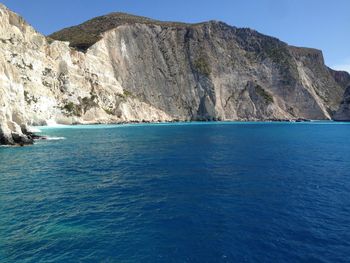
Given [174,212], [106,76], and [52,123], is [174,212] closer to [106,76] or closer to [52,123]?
[52,123]

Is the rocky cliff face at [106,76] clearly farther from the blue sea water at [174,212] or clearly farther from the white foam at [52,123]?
the blue sea water at [174,212]

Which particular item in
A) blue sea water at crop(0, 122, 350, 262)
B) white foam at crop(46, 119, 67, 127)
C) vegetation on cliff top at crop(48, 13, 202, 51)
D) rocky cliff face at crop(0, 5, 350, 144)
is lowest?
blue sea water at crop(0, 122, 350, 262)

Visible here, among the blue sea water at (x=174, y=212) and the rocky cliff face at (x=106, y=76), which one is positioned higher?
the rocky cliff face at (x=106, y=76)

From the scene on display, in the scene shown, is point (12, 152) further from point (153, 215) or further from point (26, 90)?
point (26, 90)

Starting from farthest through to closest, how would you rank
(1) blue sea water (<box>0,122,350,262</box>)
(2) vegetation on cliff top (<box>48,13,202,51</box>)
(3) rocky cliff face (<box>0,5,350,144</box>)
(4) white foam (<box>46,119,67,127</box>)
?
(2) vegetation on cliff top (<box>48,13,202,51</box>) < (4) white foam (<box>46,119,67,127</box>) < (3) rocky cliff face (<box>0,5,350,144</box>) < (1) blue sea water (<box>0,122,350,262</box>)

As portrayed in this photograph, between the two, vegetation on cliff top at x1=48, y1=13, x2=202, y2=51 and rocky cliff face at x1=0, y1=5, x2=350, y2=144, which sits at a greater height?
vegetation on cliff top at x1=48, y1=13, x2=202, y2=51

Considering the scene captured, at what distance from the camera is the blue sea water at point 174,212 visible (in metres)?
15.9

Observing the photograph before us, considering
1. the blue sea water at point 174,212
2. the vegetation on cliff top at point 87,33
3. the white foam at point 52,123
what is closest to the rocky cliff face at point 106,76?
the vegetation on cliff top at point 87,33

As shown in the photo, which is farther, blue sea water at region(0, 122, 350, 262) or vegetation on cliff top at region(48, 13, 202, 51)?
vegetation on cliff top at region(48, 13, 202, 51)

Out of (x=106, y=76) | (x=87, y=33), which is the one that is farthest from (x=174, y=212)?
(x=87, y=33)

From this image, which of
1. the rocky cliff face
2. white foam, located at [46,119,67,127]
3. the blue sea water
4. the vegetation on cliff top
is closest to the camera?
the blue sea water

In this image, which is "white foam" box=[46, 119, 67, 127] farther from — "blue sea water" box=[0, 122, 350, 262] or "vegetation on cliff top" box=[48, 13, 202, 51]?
"blue sea water" box=[0, 122, 350, 262]

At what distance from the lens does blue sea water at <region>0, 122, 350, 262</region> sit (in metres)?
15.9

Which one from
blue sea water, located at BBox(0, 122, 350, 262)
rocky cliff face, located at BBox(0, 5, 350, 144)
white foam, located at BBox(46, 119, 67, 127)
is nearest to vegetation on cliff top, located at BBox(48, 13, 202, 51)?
rocky cliff face, located at BBox(0, 5, 350, 144)
